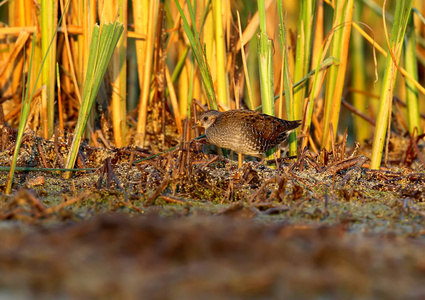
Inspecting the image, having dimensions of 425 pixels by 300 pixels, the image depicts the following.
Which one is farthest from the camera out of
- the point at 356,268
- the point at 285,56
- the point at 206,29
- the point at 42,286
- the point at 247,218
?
the point at 206,29

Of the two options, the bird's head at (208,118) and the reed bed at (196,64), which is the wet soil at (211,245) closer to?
the reed bed at (196,64)

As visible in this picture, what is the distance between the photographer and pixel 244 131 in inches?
173

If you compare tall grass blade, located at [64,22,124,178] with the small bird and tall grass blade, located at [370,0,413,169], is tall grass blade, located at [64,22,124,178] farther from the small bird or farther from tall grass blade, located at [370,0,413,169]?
tall grass blade, located at [370,0,413,169]

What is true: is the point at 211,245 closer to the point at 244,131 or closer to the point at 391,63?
the point at 391,63

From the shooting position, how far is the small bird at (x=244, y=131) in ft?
14.2

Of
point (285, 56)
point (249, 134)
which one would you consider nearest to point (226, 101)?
point (249, 134)

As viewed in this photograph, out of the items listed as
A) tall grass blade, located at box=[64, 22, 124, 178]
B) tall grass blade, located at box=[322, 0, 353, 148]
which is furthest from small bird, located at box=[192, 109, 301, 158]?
tall grass blade, located at box=[64, 22, 124, 178]

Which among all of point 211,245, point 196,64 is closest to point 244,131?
point 196,64

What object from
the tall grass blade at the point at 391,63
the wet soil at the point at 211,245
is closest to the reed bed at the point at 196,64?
the tall grass blade at the point at 391,63

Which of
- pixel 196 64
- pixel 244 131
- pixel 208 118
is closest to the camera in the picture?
pixel 244 131

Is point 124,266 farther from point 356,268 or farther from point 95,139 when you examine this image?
point 95,139

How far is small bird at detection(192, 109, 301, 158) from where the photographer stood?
14.2 feet

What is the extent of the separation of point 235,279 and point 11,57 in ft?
12.6

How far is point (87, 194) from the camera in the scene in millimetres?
3021
